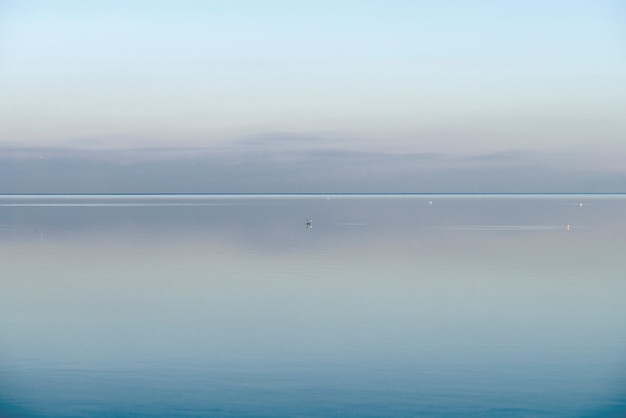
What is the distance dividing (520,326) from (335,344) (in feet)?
15.9

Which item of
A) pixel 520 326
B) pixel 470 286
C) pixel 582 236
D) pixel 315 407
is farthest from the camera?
pixel 582 236

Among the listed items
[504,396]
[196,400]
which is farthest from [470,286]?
[196,400]

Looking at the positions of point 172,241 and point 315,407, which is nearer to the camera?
point 315,407

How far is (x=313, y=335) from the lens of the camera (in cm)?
1942

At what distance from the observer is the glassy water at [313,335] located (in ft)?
45.9

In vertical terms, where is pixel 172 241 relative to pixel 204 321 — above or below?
below

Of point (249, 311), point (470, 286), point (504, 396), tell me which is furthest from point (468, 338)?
point (470, 286)

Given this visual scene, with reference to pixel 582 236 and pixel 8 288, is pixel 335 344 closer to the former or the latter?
pixel 8 288

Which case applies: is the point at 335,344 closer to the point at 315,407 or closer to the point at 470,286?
the point at 315,407

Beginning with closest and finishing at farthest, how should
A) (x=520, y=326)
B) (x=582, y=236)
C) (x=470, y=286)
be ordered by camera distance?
(x=520, y=326), (x=470, y=286), (x=582, y=236)

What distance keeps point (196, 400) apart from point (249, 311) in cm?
909

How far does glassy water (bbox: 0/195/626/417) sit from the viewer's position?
45.9 feet

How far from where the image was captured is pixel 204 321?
21.2 metres

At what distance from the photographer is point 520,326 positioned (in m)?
20.6
